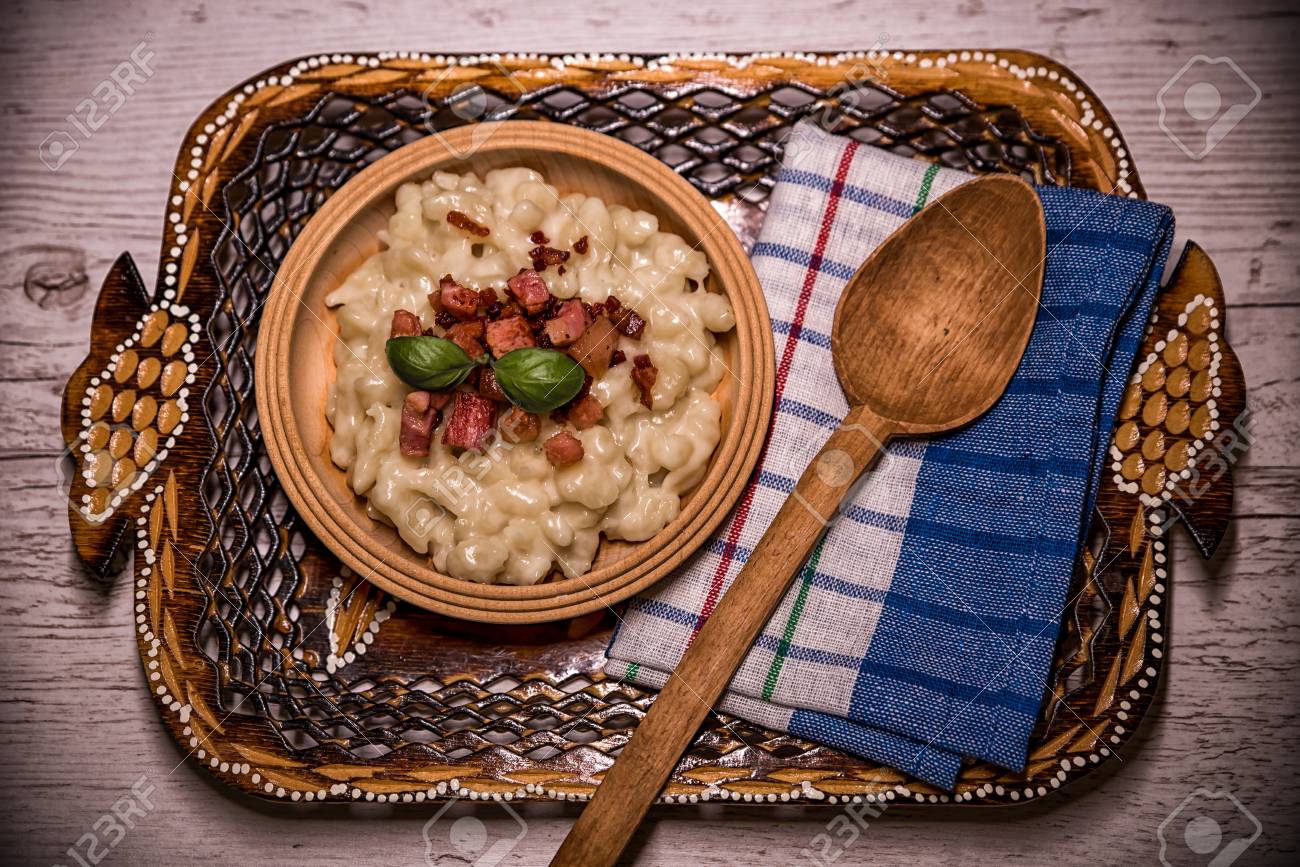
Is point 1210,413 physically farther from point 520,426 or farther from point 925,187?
point 520,426

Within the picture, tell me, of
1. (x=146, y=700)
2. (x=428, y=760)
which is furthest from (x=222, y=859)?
(x=428, y=760)

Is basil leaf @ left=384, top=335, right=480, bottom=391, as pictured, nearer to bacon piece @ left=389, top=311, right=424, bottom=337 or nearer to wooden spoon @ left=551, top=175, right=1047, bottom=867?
bacon piece @ left=389, top=311, right=424, bottom=337

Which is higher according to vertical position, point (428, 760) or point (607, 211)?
point (607, 211)

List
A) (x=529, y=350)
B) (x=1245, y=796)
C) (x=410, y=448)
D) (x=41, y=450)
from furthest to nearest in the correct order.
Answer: (x=41, y=450) → (x=1245, y=796) → (x=410, y=448) → (x=529, y=350)

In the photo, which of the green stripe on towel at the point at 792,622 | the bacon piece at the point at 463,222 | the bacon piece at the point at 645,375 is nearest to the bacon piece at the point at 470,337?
the bacon piece at the point at 463,222

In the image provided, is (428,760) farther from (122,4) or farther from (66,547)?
(122,4)

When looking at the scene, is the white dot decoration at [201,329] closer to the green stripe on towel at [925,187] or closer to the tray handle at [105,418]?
the tray handle at [105,418]

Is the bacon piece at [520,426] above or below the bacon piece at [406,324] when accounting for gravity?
below
